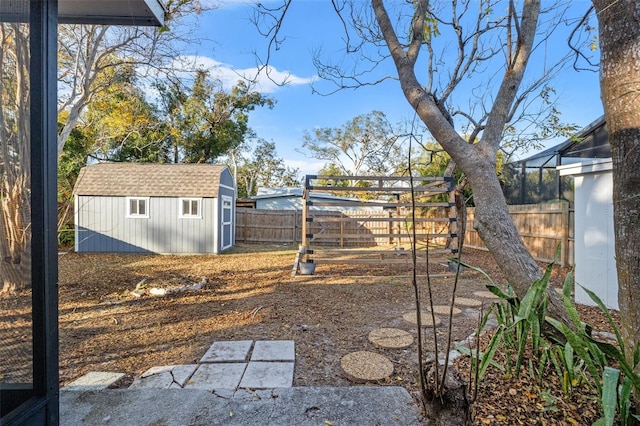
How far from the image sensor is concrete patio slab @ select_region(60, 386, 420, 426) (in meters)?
1.69

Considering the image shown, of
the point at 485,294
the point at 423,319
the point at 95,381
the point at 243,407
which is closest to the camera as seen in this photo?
the point at 243,407

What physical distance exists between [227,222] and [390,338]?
28.5 feet

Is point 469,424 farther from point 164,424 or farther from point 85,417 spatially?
point 85,417

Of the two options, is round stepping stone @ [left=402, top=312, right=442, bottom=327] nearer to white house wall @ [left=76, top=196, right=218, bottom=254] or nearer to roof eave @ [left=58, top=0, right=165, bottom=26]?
roof eave @ [left=58, top=0, right=165, bottom=26]

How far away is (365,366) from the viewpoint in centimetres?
242

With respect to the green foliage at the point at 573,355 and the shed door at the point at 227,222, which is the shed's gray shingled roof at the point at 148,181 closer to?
the shed door at the point at 227,222

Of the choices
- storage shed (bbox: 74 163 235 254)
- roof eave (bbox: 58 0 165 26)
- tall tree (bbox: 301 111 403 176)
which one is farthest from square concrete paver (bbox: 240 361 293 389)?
tall tree (bbox: 301 111 403 176)

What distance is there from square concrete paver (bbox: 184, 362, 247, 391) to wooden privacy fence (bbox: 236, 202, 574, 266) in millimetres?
3479

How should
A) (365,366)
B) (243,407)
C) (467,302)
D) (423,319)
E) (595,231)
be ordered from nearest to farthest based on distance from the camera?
1. (243,407)
2. (365,366)
3. (423,319)
4. (595,231)
5. (467,302)

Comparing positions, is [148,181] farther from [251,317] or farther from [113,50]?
[251,317]

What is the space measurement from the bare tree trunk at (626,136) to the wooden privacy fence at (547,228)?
5.70m

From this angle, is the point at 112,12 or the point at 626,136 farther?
the point at 112,12

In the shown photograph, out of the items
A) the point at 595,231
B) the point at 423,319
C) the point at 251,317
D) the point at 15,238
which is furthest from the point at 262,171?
the point at 15,238

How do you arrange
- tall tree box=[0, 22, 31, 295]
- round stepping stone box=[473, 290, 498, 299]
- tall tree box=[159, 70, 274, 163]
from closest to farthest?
tall tree box=[0, 22, 31, 295] → round stepping stone box=[473, 290, 498, 299] → tall tree box=[159, 70, 274, 163]
